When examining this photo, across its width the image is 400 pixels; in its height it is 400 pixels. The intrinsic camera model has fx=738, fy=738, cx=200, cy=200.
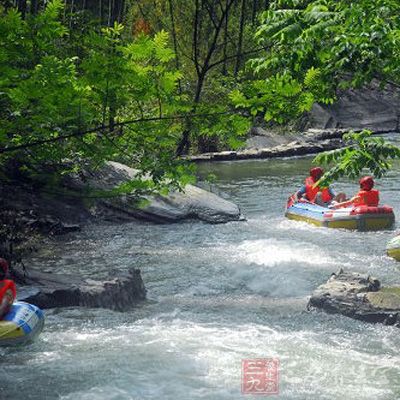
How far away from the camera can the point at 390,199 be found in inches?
684

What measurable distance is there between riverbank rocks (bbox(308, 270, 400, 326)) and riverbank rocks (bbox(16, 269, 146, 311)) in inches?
89.6

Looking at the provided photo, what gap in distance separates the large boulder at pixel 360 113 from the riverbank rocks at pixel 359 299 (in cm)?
2276

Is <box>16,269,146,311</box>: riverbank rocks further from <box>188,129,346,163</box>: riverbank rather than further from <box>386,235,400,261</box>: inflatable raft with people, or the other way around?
<box>188,129,346,163</box>: riverbank

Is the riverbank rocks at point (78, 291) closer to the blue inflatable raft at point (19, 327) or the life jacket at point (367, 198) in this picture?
the blue inflatable raft at point (19, 327)

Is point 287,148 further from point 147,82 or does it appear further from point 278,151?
point 147,82

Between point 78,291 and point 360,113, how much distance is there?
87.0 ft

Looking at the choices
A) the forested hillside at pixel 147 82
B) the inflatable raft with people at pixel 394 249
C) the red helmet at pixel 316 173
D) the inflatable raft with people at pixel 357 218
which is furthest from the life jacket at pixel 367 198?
the forested hillside at pixel 147 82

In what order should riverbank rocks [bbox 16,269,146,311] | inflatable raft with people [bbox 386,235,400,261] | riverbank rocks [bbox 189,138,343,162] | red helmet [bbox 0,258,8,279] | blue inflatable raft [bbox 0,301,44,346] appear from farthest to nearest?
1. riverbank rocks [bbox 189,138,343,162]
2. inflatable raft with people [bbox 386,235,400,261]
3. riverbank rocks [bbox 16,269,146,311]
4. red helmet [bbox 0,258,8,279]
5. blue inflatable raft [bbox 0,301,44,346]

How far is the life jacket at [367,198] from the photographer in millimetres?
14273

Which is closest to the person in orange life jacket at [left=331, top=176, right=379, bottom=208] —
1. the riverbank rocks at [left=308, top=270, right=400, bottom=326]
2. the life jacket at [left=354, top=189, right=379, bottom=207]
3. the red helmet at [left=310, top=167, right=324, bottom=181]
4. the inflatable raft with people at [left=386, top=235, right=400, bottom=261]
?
the life jacket at [left=354, top=189, right=379, bottom=207]

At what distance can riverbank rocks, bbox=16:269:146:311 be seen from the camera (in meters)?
8.91

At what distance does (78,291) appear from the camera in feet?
29.6

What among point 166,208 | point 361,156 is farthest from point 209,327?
point 166,208

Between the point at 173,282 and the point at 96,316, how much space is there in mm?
1993
